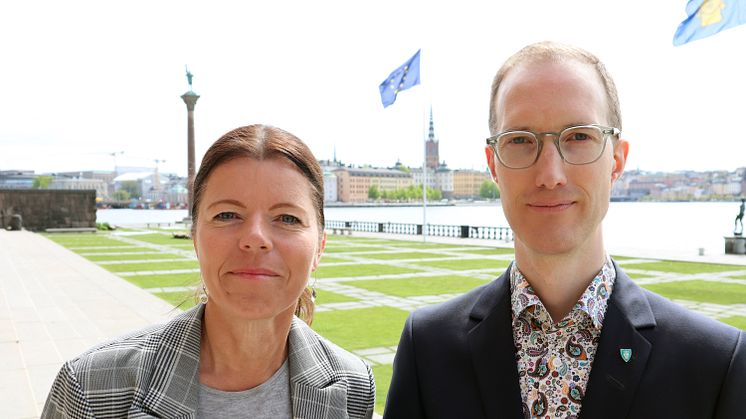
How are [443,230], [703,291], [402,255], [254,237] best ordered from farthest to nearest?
1. [443,230]
2. [402,255]
3. [703,291]
4. [254,237]

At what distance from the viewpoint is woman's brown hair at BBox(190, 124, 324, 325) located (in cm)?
199

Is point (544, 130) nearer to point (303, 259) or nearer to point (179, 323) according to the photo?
point (303, 259)

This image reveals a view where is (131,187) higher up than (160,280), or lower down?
higher up

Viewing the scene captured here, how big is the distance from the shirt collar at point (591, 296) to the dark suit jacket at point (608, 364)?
0.07 ft

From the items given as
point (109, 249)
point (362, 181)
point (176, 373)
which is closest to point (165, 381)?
point (176, 373)

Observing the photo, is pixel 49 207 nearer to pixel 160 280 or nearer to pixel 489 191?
pixel 160 280

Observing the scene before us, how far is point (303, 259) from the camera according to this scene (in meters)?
2.00

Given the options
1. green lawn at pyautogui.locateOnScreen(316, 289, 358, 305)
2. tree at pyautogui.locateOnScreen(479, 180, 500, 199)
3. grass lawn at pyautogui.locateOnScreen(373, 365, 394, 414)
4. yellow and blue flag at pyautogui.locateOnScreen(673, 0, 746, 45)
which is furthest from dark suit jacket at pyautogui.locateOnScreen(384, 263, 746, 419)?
tree at pyautogui.locateOnScreen(479, 180, 500, 199)

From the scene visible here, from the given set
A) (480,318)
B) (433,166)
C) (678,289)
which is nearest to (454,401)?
(480,318)

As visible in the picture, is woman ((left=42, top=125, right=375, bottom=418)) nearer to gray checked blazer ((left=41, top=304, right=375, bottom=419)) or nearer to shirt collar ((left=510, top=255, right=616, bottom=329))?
gray checked blazer ((left=41, top=304, right=375, bottom=419))

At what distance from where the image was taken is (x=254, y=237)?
1877 millimetres

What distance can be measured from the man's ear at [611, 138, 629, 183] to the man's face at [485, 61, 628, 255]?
63 mm

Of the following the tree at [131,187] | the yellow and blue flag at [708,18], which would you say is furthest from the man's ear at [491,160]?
the tree at [131,187]

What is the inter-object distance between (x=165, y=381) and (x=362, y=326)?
287 inches
